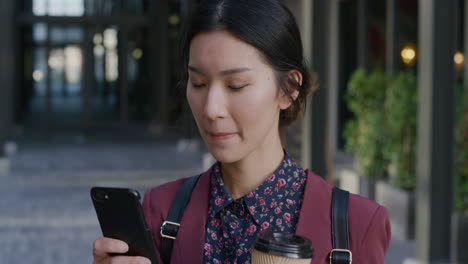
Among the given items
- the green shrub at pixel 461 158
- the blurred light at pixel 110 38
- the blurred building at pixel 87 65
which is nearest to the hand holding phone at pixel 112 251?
the green shrub at pixel 461 158

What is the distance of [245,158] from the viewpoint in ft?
5.66

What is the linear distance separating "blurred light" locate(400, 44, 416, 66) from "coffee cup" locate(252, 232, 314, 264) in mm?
9746

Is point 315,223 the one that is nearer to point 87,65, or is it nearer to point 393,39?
point 393,39

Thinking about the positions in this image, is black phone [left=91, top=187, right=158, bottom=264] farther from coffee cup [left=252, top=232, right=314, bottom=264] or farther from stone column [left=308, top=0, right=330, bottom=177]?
stone column [left=308, top=0, right=330, bottom=177]

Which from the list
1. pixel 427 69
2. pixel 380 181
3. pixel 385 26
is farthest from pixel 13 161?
pixel 427 69

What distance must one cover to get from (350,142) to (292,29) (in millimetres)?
8089

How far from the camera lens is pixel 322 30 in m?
7.52

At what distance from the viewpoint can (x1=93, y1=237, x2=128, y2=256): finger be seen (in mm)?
1557

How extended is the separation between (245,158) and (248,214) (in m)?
0.12

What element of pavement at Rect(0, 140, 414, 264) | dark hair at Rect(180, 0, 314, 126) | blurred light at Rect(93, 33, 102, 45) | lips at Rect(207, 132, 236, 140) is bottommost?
pavement at Rect(0, 140, 414, 264)

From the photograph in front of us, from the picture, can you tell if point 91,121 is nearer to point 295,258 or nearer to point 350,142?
point 350,142

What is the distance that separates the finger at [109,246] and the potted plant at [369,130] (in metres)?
7.08

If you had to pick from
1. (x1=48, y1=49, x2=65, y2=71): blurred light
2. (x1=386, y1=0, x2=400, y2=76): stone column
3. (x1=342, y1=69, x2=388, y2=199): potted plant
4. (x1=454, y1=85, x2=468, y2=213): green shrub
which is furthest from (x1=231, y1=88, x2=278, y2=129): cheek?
(x1=48, y1=49, x2=65, y2=71): blurred light

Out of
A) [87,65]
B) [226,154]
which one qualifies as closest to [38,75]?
[87,65]
